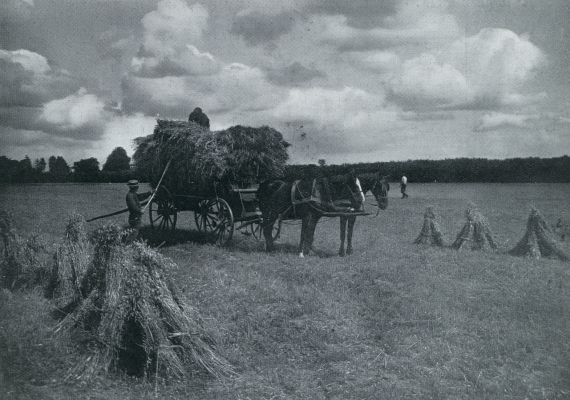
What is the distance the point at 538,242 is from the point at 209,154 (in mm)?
9328

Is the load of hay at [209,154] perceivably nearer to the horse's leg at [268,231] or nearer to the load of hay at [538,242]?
the horse's leg at [268,231]

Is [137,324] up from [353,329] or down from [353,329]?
up

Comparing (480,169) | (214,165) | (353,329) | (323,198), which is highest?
(480,169)

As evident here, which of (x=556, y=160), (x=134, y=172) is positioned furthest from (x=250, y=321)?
(x=556, y=160)

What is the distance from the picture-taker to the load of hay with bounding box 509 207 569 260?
1266cm

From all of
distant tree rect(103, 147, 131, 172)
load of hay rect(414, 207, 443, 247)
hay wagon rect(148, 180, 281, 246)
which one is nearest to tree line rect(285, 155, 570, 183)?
load of hay rect(414, 207, 443, 247)

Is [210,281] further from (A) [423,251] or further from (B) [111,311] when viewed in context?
(A) [423,251]

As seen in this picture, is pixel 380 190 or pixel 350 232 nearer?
pixel 380 190

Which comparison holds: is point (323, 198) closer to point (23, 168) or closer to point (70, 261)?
point (70, 261)

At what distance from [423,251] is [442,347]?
671 cm

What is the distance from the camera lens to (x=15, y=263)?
309 inches

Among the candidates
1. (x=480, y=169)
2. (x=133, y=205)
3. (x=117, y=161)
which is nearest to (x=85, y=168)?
(x=117, y=161)

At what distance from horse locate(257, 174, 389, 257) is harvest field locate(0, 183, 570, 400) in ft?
2.96

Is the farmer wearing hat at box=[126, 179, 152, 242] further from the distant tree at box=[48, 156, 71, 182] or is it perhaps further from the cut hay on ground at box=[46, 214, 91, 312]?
the distant tree at box=[48, 156, 71, 182]
